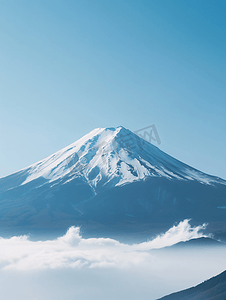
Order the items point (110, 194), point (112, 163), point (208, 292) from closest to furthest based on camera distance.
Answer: point (208, 292) → point (110, 194) → point (112, 163)

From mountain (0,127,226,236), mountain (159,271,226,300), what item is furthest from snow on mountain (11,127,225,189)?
mountain (159,271,226,300)

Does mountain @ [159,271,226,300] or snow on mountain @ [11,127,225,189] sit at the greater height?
snow on mountain @ [11,127,225,189]

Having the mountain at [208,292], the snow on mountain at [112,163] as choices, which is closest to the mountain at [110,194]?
the snow on mountain at [112,163]

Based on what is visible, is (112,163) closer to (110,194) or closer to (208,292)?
(110,194)

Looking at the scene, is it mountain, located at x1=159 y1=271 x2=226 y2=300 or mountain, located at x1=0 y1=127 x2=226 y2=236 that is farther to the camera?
mountain, located at x1=0 y1=127 x2=226 y2=236

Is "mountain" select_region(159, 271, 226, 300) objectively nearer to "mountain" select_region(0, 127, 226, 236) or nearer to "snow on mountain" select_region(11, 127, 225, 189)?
"mountain" select_region(0, 127, 226, 236)

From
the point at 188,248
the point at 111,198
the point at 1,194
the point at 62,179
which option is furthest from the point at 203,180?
the point at 1,194

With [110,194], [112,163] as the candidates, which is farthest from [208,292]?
[112,163]
